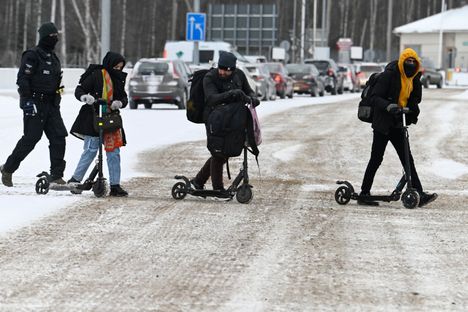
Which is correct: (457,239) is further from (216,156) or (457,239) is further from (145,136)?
(145,136)

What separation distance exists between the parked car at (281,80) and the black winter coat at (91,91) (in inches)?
1231

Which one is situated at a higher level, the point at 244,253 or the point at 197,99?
the point at 197,99

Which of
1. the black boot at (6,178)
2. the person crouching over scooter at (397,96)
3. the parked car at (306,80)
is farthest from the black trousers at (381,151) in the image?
the parked car at (306,80)

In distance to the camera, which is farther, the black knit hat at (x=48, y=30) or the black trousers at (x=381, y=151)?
the black knit hat at (x=48, y=30)

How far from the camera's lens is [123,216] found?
10.9 meters

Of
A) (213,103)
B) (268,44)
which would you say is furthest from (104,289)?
(268,44)

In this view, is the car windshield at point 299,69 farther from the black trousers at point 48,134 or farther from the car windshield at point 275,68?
the black trousers at point 48,134

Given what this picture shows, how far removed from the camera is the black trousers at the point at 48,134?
13047mm

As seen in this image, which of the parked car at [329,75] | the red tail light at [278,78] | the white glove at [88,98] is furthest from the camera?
the parked car at [329,75]

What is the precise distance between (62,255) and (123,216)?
93.4 inches

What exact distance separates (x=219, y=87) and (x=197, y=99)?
0.26 m

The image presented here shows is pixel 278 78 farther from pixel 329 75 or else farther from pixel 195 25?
pixel 329 75

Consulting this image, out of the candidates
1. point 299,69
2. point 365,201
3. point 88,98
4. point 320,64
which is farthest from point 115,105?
point 320,64

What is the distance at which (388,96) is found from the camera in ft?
40.4
